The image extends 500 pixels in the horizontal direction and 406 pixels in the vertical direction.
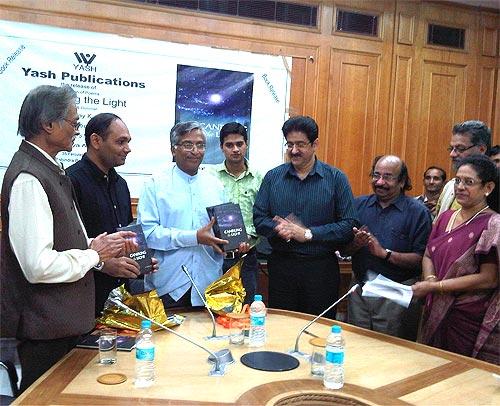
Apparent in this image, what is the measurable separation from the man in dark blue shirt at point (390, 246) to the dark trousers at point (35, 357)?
63.3 inches

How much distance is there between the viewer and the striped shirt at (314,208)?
2676 mm

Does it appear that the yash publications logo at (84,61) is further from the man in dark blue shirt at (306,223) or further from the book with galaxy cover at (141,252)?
the book with galaxy cover at (141,252)

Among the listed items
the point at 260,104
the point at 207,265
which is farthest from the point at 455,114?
the point at 207,265

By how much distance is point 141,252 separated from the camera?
2.06m

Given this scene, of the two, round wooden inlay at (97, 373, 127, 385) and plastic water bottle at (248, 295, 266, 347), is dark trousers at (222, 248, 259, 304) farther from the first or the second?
round wooden inlay at (97, 373, 127, 385)

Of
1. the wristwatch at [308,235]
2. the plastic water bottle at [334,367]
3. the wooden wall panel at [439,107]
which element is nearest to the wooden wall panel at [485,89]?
the wooden wall panel at [439,107]

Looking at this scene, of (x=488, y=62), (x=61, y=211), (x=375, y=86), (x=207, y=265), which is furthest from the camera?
(x=488, y=62)

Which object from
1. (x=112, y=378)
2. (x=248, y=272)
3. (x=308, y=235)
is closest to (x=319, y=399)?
(x=112, y=378)

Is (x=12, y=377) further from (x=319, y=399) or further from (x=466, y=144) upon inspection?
(x=466, y=144)

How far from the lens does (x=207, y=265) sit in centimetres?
244

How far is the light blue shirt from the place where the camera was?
2365 mm

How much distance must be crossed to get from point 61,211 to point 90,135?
76 centimetres

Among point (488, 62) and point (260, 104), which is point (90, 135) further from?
point (488, 62)

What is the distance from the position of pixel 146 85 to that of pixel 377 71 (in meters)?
1.96
